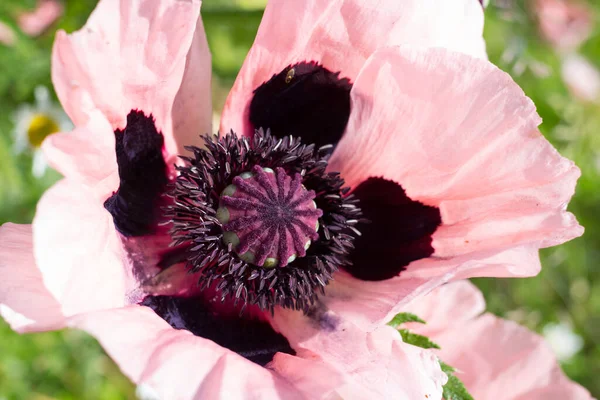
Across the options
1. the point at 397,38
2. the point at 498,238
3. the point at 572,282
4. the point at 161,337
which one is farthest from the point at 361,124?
the point at 572,282

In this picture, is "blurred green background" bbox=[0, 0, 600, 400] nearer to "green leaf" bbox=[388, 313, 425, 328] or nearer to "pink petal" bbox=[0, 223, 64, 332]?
"green leaf" bbox=[388, 313, 425, 328]

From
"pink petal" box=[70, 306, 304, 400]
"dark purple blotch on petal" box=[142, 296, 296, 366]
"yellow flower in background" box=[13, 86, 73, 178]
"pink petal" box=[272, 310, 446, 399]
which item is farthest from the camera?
"yellow flower in background" box=[13, 86, 73, 178]

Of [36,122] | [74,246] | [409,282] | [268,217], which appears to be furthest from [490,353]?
[36,122]

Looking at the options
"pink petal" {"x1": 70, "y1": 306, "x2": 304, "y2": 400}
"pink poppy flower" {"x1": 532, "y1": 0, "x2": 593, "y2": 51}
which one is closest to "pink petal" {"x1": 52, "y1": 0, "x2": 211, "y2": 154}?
"pink petal" {"x1": 70, "y1": 306, "x2": 304, "y2": 400}

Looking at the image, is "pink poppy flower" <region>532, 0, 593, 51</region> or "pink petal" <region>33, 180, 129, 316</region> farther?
"pink poppy flower" <region>532, 0, 593, 51</region>

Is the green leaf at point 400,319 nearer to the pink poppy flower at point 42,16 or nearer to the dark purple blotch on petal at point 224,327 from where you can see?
the dark purple blotch on petal at point 224,327
